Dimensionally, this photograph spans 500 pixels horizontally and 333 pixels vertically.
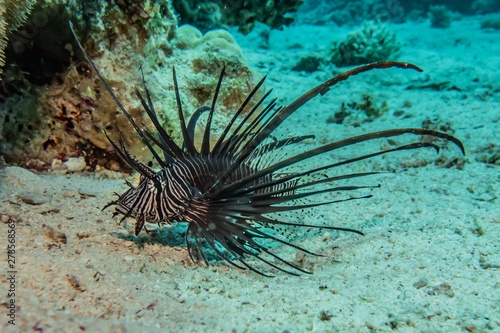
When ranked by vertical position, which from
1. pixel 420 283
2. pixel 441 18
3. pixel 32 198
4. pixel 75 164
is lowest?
pixel 32 198

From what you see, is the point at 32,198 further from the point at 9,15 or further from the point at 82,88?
the point at 82,88

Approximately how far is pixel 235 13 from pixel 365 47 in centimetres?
451

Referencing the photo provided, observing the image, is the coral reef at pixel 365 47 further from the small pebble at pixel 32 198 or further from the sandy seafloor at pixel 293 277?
the small pebble at pixel 32 198

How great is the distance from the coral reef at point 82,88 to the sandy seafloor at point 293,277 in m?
0.47

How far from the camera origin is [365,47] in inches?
412

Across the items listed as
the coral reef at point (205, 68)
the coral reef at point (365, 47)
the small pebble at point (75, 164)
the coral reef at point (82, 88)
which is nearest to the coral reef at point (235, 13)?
the coral reef at point (365, 47)

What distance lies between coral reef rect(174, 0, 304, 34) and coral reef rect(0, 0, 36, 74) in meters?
6.81

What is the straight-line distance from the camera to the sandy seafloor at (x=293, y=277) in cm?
173

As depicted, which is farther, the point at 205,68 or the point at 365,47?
the point at 365,47

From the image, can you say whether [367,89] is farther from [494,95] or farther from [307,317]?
[307,317]

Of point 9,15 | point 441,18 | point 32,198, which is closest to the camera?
point 9,15

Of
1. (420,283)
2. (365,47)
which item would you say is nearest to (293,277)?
(420,283)

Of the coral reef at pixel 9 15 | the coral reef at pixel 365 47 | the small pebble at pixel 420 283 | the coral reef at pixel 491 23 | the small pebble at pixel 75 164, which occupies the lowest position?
the small pebble at pixel 75 164

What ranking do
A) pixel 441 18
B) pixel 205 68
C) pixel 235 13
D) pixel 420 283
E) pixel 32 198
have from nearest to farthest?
1. pixel 420 283
2. pixel 32 198
3. pixel 205 68
4. pixel 235 13
5. pixel 441 18
